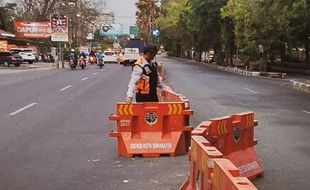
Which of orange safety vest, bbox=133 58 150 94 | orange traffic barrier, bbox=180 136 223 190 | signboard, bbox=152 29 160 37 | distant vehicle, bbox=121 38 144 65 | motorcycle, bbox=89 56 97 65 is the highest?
signboard, bbox=152 29 160 37

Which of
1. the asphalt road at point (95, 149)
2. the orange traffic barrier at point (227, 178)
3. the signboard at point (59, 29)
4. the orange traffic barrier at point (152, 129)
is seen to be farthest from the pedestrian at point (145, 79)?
the signboard at point (59, 29)

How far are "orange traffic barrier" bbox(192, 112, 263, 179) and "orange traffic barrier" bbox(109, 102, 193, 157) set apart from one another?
1620 millimetres

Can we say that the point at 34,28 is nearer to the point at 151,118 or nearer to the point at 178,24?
the point at 178,24

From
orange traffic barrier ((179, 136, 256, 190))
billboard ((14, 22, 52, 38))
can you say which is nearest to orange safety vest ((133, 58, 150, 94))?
orange traffic barrier ((179, 136, 256, 190))

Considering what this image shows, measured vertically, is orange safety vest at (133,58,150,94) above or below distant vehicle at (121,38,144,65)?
above

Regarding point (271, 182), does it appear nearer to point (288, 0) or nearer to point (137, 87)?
point (137, 87)

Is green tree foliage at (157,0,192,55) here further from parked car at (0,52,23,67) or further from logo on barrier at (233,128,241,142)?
logo on barrier at (233,128,241,142)

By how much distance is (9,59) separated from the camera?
60.5 metres

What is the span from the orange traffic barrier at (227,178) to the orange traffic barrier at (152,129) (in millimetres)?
4793

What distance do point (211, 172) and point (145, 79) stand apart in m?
5.41

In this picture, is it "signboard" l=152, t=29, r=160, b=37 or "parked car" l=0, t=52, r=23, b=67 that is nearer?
"parked car" l=0, t=52, r=23, b=67

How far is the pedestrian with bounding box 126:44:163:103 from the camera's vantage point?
10.0 metres

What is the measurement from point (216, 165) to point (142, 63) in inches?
217

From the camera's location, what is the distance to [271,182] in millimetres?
7688
